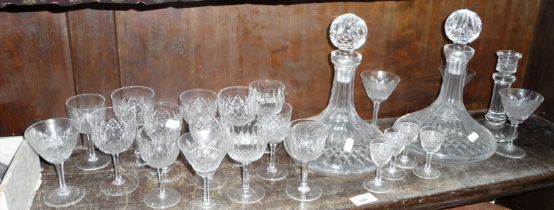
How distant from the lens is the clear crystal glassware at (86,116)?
49.5 inches

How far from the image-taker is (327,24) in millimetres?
1401

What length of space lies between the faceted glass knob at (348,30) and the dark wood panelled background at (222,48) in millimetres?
125

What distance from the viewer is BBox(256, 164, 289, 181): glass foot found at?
127 cm

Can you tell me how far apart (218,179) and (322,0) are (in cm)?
49

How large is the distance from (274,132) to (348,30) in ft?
0.92

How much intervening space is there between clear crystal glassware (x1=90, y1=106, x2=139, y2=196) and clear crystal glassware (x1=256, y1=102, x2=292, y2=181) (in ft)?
0.91

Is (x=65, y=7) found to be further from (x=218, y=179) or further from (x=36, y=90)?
(x=218, y=179)

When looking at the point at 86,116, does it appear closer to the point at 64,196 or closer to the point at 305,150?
the point at 64,196

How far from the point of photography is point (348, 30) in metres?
1.26

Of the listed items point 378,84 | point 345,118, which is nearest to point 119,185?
point 345,118

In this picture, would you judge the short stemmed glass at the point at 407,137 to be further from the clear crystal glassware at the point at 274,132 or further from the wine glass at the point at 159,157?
the wine glass at the point at 159,157

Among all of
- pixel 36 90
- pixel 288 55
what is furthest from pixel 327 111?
pixel 36 90

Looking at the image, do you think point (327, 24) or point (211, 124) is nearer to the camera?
point (211, 124)

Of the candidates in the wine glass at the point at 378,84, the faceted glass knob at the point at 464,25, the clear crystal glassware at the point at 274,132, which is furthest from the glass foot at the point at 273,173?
the faceted glass knob at the point at 464,25
